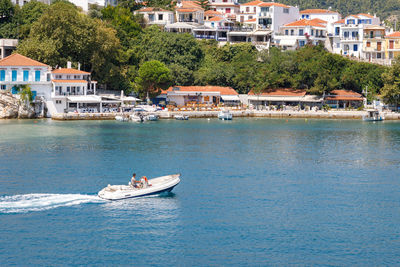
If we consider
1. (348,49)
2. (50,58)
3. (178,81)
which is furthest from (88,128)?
(348,49)

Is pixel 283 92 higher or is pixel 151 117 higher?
pixel 283 92

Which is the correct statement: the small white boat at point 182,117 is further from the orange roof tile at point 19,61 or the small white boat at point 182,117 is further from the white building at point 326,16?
the white building at point 326,16

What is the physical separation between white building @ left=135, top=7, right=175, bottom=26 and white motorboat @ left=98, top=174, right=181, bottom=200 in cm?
7408

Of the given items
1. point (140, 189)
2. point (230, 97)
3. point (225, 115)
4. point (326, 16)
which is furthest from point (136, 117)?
point (326, 16)

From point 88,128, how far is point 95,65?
1824 centimetres

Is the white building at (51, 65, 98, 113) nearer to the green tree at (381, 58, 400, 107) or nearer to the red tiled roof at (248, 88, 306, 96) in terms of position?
the red tiled roof at (248, 88, 306, 96)

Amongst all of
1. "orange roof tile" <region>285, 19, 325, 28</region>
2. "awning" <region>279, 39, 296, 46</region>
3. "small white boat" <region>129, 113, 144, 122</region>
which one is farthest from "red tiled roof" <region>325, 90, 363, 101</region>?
"small white boat" <region>129, 113, 144, 122</region>

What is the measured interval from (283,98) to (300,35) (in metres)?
20.0

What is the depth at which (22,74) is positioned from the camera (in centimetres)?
7738

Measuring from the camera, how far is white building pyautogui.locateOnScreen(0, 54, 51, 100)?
253 ft

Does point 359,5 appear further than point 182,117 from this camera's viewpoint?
Yes

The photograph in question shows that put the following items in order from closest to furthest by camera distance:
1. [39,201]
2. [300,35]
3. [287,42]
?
[39,201] < [300,35] < [287,42]

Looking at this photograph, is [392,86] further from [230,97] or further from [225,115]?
[225,115]

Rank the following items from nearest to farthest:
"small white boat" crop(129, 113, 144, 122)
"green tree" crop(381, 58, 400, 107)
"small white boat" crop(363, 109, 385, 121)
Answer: "small white boat" crop(129, 113, 144, 122) < "small white boat" crop(363, 109, 385, 121) < "green tree" crop(381, 58, 400, 107)
